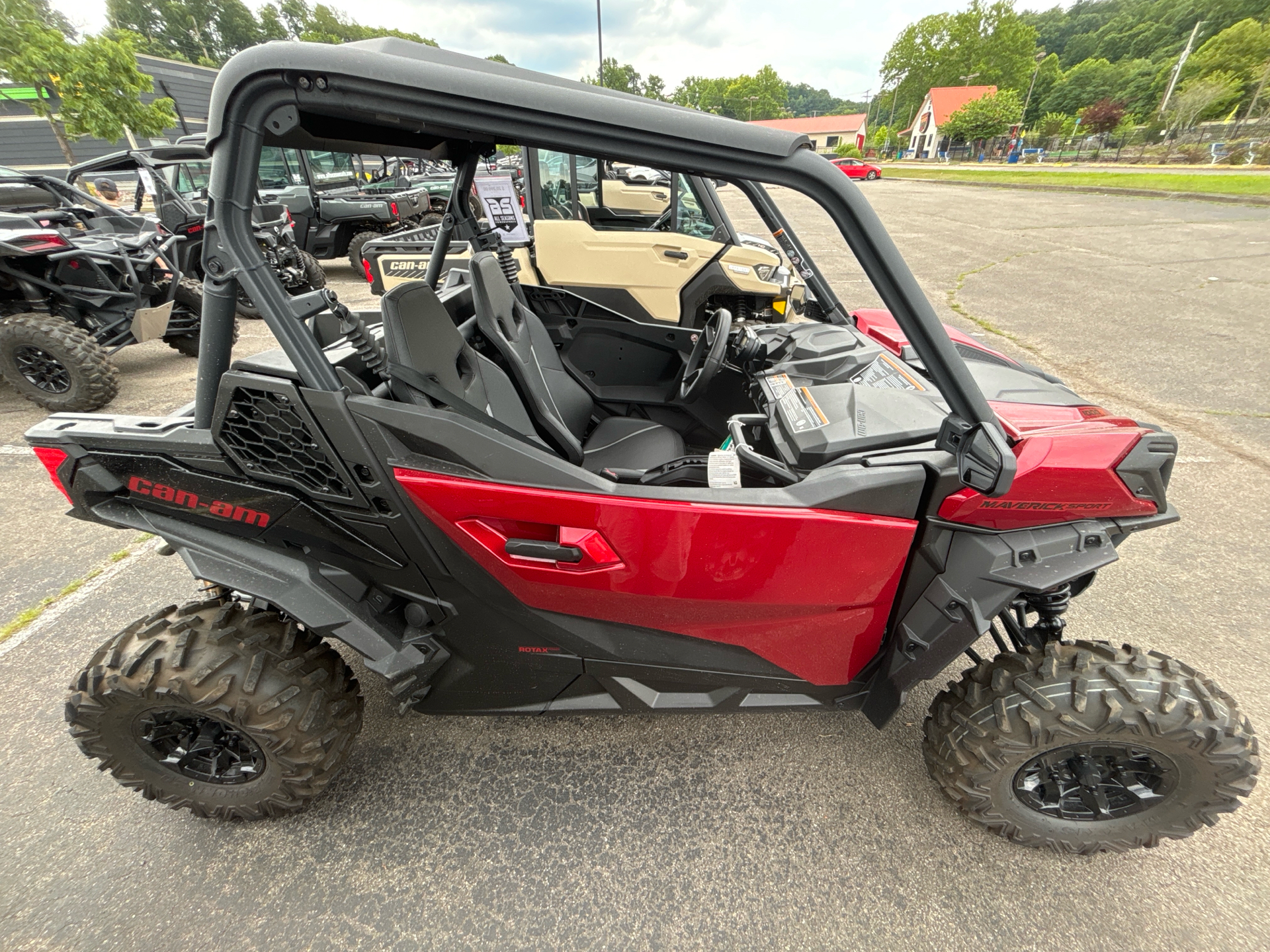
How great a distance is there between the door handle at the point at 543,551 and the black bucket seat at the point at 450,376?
13.4 inches

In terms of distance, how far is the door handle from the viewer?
1459 millimetres

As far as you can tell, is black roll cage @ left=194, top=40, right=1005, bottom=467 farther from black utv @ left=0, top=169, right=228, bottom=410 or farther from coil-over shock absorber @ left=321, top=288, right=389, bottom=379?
black utv @ left=0, top=169, right=228, bottom=410

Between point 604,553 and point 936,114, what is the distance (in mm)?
78756

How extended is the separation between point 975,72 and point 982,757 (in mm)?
88487

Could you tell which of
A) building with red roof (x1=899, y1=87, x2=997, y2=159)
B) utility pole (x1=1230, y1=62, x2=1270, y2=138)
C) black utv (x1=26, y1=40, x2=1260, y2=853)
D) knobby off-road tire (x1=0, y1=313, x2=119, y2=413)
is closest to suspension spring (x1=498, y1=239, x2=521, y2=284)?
black utv (x1=26, y1=40, x2=1260, y2=853)

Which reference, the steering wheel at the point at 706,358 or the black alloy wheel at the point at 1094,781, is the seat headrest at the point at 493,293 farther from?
the black alloy wheel at the point at 1094,781

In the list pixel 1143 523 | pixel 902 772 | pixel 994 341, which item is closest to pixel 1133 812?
pixel 902 772

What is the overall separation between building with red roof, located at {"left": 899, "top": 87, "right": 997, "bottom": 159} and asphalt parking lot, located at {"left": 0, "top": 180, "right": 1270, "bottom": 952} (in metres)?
70.9

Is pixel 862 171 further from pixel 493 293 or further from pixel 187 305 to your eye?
pixel 493 293

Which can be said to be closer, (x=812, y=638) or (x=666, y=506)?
(x=666, y=506)

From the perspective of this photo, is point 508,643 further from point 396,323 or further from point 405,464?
point 396,323

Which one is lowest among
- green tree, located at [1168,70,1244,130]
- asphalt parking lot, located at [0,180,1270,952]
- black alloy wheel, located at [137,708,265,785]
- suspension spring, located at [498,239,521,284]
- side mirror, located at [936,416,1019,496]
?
asphalt parking lot, located at [0,180,1270,952]

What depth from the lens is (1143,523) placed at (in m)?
1.47

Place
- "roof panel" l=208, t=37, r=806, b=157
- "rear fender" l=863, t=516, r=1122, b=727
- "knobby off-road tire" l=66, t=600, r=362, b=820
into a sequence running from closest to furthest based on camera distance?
"roof panel" l=208, t=37, r=806, b=157 → "rear fender" l=863, t=516, r=1122, b=727 → "knobby off-road tire" l=66, t=600, r=362, b=820
